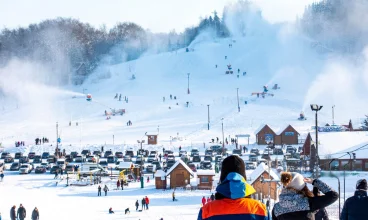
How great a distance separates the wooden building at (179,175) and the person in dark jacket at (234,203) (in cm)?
2388

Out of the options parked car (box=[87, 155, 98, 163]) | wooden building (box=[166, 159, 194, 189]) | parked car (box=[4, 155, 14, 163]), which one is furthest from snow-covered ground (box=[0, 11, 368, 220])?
parked car (box=[87, 155, 98, 163])

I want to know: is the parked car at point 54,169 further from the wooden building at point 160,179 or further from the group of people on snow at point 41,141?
the group of people on snow at point 41,141

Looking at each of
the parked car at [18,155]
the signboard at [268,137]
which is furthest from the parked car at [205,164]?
Answer: the parked car at [18,155]

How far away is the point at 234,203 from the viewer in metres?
2.94

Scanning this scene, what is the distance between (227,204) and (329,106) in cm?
5693

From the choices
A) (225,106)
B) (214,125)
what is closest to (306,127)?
(214,125)

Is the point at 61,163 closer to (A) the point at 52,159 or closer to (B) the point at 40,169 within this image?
(B) the point at 40,169

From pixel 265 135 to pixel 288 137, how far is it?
175 centimetres

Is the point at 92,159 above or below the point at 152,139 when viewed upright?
below

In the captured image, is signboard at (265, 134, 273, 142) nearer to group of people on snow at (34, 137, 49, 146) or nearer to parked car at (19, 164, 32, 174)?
group of people on snow at (34, 137, 49, 146)

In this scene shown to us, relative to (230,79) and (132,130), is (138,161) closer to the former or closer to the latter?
(132,130)

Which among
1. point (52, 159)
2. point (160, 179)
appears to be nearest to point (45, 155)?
point (52, 159)

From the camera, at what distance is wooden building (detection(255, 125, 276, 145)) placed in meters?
41.0

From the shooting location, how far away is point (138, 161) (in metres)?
34.4
